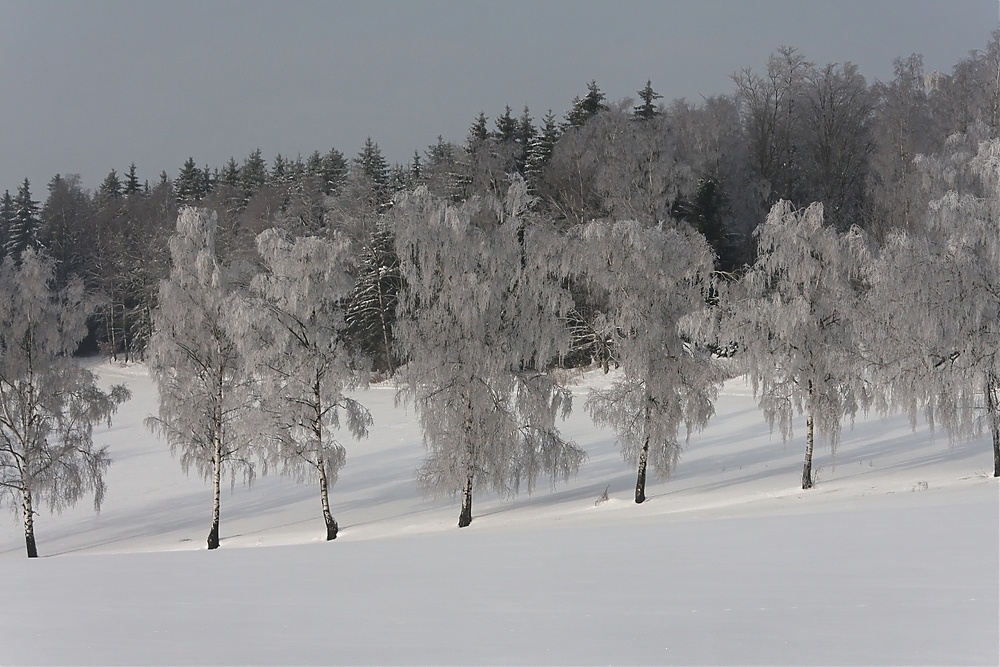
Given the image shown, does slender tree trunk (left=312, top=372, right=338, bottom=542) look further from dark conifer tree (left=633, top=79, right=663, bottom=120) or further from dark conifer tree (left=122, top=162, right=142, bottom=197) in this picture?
dark conifer tree (left=122, top=162, right=142, bottom=197)

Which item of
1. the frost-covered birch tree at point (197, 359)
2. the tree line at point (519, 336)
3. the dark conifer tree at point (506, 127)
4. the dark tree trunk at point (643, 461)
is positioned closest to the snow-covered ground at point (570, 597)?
the dark tree trunk at point (643, 461)

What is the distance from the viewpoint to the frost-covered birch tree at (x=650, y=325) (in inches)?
806

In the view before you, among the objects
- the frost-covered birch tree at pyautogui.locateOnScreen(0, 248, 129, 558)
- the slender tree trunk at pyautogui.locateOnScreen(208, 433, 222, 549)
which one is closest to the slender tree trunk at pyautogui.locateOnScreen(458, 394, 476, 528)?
the slender tree trunk at pyautogui.locateOnScreen(208, 433, 222, 549)

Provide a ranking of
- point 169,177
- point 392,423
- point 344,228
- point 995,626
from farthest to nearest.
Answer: point 169,177, point 344,228, point 392,423, point 995,626

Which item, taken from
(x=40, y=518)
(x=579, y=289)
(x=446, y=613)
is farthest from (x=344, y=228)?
(x=446, y=613)

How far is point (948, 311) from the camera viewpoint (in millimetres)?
18297

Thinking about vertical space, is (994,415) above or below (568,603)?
below

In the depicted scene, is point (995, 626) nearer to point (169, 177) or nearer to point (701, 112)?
point (701, 112)

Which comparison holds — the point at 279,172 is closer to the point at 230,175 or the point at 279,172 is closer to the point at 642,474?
the point at 230,175

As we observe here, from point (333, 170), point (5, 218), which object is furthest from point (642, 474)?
point (5, 218)

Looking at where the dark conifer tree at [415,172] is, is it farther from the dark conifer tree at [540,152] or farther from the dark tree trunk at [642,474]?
the dark tree trunk at [642,474]

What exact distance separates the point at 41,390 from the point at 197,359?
417 cm

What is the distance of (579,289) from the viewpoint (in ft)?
106

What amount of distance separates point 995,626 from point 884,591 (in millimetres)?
1151
